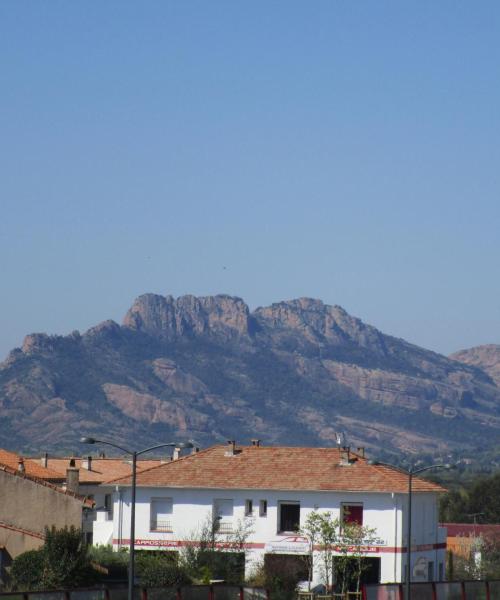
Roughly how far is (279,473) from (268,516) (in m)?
2.64

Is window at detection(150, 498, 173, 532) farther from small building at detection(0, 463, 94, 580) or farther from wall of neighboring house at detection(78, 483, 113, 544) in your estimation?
small building at detection(0, 463, 94, 580)

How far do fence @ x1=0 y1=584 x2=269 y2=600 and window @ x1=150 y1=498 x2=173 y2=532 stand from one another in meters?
24.0

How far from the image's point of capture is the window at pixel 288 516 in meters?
71.3

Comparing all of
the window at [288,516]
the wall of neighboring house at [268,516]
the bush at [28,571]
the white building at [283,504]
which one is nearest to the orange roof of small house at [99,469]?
the white building at [283,504]

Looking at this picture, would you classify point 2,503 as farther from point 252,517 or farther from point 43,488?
point 252,517

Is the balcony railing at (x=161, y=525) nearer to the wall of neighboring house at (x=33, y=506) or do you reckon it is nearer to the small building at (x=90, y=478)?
the small building at (x=90, y=478)

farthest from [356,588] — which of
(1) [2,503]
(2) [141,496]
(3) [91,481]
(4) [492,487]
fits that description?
(4) [492,487]

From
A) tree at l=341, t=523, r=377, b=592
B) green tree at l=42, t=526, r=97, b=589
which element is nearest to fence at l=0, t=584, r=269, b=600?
green tree at l=42, t=526, r=97, b=589

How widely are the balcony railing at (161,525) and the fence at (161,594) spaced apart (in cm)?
2377

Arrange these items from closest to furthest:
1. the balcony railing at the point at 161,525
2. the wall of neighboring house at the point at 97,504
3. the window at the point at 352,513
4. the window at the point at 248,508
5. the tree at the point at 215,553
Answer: the tree at the point at 215,553
the window at the point at 352,513
the window at the point at 248,508
the balcony railing at the point at 161,525
the wall of neighboring house at the point at 97,504

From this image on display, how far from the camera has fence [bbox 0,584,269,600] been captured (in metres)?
40.1

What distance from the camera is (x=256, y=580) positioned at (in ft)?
212

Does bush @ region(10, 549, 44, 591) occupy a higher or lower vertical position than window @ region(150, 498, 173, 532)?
lower

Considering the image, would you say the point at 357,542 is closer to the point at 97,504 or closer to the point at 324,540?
the point at 324,540
